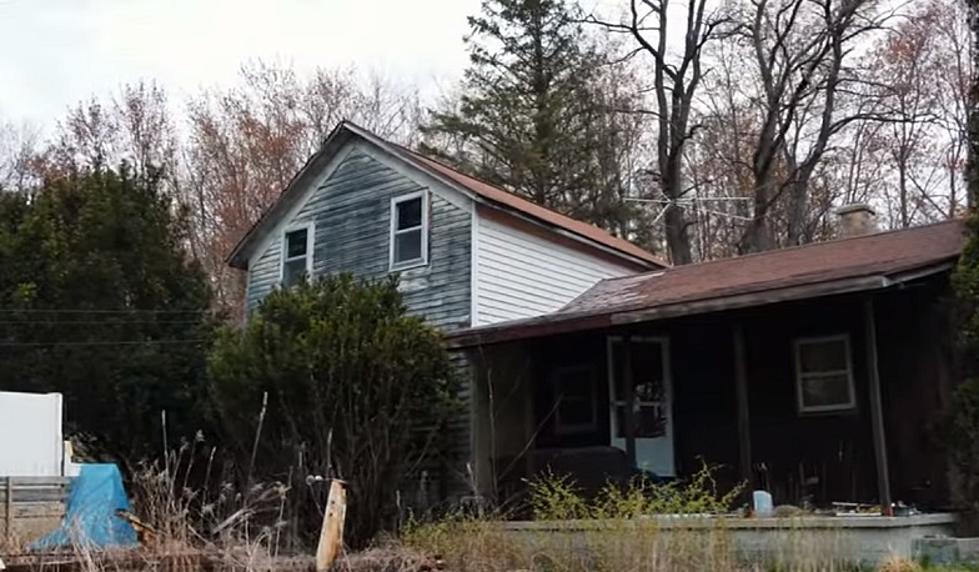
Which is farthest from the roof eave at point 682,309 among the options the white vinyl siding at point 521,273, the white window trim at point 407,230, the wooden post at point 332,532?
the wooden post at point 332,532

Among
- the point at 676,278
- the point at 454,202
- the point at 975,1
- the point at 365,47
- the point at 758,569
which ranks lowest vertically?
the point at 758,569

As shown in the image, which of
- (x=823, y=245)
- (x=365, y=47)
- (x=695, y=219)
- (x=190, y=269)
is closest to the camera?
(x=823, y=245)

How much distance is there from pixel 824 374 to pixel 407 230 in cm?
697

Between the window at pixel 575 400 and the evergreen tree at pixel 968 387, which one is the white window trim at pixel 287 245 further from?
the evergreen tree at pixel 968 387

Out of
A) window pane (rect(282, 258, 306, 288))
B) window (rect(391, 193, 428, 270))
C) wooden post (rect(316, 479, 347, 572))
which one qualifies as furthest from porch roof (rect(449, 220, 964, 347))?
window pane (rect(282, 258, 306, 288))

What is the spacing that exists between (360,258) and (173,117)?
52.3ft

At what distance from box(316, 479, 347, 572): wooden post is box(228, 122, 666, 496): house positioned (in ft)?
20.3

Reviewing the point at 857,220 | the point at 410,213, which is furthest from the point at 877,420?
the point at 410,213

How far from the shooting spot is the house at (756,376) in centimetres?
1090

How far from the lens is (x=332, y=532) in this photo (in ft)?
26.9

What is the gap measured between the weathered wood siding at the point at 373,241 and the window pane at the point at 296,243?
0.60 feet

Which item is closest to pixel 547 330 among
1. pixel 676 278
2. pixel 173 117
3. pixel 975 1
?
pixel 676 278

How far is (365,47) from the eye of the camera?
32469mm

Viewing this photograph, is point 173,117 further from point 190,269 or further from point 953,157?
point 953,157
